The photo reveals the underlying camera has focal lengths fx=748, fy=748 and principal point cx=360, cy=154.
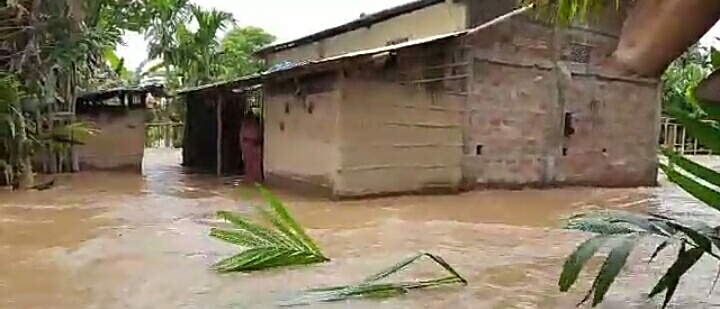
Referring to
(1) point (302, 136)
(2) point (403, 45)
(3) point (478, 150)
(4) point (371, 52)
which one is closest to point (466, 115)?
(3) point (478, 150)

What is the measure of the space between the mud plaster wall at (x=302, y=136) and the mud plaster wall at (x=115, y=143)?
145 inches

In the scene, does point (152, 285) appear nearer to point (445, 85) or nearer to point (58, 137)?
point (445, 85)

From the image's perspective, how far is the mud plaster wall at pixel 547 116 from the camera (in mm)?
11891

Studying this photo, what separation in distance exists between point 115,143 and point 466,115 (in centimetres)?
715

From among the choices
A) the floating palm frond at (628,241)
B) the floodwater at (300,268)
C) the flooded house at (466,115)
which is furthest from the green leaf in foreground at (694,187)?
the flooded house at (466,115)

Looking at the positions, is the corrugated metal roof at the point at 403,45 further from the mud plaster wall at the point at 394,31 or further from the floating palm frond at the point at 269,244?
the floating palm frond at the point at 269,244

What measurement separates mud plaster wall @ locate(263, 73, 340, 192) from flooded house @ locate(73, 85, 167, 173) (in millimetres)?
3373

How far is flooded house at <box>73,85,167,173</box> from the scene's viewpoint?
1422cm

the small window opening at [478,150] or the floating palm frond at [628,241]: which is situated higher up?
the floating palm frond at [628,241]

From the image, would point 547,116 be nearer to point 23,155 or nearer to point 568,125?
point 568,125

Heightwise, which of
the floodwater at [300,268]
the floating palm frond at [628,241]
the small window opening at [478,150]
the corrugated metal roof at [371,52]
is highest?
the corrugated metal roof at [371,52]

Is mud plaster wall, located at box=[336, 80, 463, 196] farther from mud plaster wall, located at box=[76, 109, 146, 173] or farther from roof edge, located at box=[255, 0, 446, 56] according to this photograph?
mud plaster wall, located at box=[76, 109, 146, 173]

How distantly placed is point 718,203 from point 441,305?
214 cm

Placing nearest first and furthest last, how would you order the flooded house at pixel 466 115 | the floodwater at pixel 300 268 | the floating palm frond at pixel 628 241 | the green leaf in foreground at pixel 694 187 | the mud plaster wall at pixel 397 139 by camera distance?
the green leaf in foreground at pixel 694 187 → the floating palm frond at pixel 628 241 → the floodwater at pixel 300 268 → the mud plaster wall at pixel 397 139 → the flooded house at pixel 466 115
